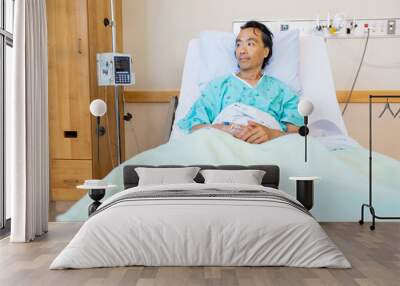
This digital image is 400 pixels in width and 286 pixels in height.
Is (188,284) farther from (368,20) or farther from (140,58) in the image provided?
(368,20)

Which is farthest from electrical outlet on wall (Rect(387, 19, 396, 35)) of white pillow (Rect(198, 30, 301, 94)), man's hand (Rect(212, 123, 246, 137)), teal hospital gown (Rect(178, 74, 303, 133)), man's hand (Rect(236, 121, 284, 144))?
man's hand (Rect(212, 123, 246, 137))

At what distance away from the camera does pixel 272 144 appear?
206 inches

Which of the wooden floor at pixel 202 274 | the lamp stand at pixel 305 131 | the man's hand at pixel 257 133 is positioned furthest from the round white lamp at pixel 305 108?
the wooden floor at pixel 202 274

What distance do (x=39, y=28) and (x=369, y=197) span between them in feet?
11.2

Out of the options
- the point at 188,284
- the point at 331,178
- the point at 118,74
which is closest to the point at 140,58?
the point at 118,74

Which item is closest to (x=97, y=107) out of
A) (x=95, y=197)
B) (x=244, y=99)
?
(x=95, y=197)

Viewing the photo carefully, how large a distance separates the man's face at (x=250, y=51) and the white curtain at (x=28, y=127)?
2019 mm

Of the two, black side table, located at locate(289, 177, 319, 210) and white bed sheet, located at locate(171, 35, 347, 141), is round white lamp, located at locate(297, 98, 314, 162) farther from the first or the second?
black side table, located at locate(289, 177, 319, 210)

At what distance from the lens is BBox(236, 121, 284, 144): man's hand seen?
5254mm

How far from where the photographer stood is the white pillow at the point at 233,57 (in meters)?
5.37

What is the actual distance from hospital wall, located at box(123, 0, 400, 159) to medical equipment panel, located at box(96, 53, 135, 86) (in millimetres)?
397

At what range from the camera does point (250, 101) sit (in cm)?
534

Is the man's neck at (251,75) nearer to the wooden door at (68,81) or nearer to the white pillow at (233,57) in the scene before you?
the white pillow at (233,57)

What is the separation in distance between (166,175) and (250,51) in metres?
1.60
